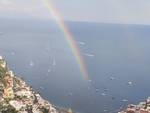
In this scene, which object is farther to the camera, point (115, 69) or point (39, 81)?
point (115, 69)

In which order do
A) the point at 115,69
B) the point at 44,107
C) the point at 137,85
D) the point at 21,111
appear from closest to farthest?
1. the point at 21,111
2. the point at 44,107
3. the point at 137,85
4. the point at 115,69

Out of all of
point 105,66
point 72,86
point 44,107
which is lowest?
point 105,66

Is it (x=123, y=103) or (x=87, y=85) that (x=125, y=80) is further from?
(x=123, y=103)

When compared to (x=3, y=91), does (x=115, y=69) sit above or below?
below

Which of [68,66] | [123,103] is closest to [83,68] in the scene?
[68,66]

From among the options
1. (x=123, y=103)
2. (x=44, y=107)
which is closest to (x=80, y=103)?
(x=123, y=103)

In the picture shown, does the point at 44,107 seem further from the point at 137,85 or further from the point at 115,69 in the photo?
the point at 115,69

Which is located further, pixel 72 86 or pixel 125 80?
pixel 125 80

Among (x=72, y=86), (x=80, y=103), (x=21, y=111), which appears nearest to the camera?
(x=21, y=111)

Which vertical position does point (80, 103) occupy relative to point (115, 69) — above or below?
above
